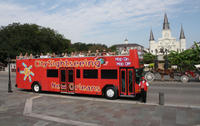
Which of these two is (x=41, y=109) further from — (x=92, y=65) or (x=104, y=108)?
(x=92, y=65)

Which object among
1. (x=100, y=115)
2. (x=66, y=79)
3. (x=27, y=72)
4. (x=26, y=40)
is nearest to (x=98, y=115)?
(x=100, y=115)

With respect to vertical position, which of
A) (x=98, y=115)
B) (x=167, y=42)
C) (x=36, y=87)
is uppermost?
(x=167, y=42)

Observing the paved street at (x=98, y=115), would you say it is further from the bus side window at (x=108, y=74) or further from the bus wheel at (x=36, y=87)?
the bus wheel at (x=36, y=87)

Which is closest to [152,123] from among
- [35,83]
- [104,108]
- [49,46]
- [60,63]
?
[104,108]

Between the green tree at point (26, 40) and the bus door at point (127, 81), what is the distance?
1665 inches

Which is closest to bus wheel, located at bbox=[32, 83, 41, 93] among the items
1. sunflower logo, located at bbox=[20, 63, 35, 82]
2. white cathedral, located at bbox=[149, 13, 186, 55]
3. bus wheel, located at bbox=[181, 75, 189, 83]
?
sunflower logo, located at bbox=[20, 63, 35, 82]

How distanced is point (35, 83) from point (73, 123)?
8.95m

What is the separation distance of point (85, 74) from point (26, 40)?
141 ft

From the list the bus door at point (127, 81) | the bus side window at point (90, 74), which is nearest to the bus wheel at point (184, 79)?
the bus door at point (127, 81)

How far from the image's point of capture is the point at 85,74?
1274 cm

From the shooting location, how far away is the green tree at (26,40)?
49281mm

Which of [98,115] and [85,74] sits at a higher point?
[85,74]

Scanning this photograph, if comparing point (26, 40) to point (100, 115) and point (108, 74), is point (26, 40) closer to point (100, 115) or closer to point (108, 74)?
point (108, 74)

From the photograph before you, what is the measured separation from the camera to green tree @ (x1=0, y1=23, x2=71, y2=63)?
49.3m
